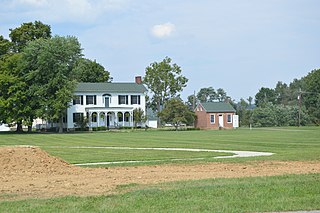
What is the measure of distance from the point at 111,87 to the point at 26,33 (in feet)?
53.4

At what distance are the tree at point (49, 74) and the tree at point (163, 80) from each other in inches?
1039

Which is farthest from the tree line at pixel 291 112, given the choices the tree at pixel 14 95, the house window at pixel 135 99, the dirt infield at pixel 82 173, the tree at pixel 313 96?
the dirt infield at pixel 82 173

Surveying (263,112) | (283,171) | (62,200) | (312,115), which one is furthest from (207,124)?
(62,200)

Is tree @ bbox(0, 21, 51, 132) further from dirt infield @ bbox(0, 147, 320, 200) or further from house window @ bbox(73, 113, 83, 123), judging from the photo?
dirt infield @ bbox(0, 147, 320, 200)

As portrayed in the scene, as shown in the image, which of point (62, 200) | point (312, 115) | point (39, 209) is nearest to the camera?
point (39, 209)

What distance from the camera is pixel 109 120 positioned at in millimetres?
82188

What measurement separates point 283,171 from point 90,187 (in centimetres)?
667

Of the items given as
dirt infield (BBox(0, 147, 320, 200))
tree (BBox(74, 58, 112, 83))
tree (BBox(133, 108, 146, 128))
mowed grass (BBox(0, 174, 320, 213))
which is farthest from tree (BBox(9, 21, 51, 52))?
mowed grass (BBox(0, 174, 320, 213))

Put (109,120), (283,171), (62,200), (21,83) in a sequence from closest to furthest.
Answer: (62,200) < (283,171) < (21,83) < (109,120)

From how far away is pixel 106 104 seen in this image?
270 feet

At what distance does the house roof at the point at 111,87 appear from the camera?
269 feet

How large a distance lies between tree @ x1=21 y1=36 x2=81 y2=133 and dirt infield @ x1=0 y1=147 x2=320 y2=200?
170 ft

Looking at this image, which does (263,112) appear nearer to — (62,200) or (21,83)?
(21,83)

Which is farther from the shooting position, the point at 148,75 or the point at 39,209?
the point at 148,75
